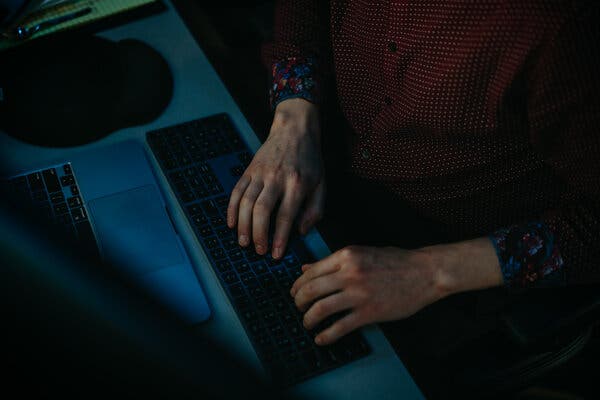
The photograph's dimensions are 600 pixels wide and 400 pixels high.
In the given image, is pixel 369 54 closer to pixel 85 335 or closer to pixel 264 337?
pixel 264 337

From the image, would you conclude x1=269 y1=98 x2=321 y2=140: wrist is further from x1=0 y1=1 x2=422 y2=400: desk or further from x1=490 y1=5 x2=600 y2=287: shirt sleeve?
x1=490 y1=5 x2=600 y2=287: shirt sleeve

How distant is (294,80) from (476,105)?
0.40 meters

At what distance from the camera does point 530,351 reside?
0.91 metres

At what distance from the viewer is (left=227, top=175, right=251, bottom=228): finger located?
0.82 metres

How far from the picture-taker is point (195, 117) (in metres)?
0.99

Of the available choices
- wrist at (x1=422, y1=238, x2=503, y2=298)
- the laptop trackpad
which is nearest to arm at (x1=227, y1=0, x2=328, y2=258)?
the laptop trackpad

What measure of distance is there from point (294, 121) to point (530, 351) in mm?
581

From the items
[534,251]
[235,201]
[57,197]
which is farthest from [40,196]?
[534,251]

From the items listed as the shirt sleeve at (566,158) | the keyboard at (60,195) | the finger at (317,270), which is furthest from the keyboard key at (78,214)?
the shirt sleeve at (566,158)

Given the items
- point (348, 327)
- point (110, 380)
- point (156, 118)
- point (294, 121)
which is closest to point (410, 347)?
point (348, 327)

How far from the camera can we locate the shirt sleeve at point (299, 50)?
1.06 meters

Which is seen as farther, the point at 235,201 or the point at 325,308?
the point at 235,201

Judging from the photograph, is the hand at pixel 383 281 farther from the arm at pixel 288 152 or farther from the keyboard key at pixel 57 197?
the keyboard key at pixel 57 197

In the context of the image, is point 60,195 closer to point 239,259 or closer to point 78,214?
point 78,214
